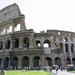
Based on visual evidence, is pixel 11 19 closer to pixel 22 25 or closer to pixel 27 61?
pixel 22 25

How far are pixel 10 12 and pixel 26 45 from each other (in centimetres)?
1066

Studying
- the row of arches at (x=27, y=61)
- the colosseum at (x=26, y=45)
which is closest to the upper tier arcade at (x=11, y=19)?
the colosseum at (x=26, y=45)

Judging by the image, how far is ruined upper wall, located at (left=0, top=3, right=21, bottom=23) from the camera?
104 ft

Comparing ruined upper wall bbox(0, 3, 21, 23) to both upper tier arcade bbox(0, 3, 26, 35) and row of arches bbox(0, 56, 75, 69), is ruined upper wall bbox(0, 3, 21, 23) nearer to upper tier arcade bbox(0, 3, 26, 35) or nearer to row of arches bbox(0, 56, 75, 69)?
upper tier arcade bbox(0, 3, 26, 35)

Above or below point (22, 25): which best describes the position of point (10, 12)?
above

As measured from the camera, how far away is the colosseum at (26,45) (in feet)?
85.9

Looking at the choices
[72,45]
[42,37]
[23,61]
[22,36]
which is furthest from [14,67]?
[72,45]

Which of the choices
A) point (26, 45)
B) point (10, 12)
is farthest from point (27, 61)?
point (10, 12)

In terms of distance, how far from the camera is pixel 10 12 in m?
32.6

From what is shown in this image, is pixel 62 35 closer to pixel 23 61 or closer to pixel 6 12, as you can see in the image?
pixel 23 61

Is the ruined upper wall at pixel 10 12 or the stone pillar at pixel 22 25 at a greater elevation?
the ruined upper wall at pixel 10 12

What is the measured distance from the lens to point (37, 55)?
25.9 m

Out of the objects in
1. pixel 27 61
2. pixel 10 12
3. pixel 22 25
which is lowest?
pixel 27 61

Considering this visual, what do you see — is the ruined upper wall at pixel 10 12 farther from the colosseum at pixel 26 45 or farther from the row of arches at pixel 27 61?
the row of arches at pixel 27 61
